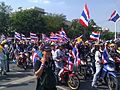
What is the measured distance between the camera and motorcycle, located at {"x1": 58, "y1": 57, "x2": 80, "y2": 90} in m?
12.5

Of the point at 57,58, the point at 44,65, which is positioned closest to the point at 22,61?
the point at 57,58

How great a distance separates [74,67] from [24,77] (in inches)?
147

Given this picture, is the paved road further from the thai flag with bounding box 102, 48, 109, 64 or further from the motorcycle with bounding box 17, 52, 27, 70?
the motorcycle with bounding box 17, 52, 27, 70

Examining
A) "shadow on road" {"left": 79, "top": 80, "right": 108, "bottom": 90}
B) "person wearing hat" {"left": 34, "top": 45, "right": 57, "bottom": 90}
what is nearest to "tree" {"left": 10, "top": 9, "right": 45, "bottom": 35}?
"shadow on road" {"left": 79, "top": 80, "right": 108, "bottom": 90}

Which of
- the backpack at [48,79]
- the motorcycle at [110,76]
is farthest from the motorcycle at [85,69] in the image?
the backpack at [48,79]

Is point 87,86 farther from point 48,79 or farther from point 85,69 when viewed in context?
point 48,79

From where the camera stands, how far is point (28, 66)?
21547mm

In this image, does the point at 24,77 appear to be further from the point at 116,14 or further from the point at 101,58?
the point at 116,14

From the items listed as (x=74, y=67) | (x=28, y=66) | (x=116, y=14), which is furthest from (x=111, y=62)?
(x=116, y=14)

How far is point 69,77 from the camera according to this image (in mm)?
12641

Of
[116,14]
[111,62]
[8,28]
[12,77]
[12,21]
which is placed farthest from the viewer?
[12,21]

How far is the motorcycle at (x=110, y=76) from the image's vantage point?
11.6 metres

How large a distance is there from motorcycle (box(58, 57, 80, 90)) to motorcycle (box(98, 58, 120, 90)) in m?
1.01

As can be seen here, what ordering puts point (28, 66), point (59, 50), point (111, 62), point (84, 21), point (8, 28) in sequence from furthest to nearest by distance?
1. point (8, 28)
2. point (28, 66)
3. point (84, 21)
4. point (59, 50)
5. point (111, 62)
